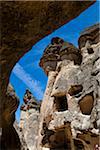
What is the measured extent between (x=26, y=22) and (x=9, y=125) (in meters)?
9.24

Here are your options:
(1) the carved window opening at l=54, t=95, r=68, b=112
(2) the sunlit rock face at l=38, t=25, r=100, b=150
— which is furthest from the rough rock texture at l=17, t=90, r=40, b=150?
(1) the carved window opening at l=54, t=95, r=68, b=112

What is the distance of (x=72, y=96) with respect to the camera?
25000 millimetres

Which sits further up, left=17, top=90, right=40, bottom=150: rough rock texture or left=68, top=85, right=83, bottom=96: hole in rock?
left=68, top=85, right=83, bottom=96: hole in rock

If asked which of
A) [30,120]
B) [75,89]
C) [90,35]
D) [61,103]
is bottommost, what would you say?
[30,120]

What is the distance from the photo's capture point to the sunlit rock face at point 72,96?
22.5 metres

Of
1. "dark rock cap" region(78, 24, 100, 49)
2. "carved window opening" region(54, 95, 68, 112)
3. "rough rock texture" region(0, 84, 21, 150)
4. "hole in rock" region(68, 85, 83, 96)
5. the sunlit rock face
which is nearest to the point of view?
"rough rock texture" region(0, 84, 21, 150)

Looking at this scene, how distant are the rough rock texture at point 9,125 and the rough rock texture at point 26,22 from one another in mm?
6703

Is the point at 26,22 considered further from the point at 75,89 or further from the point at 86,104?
the point at 75,89

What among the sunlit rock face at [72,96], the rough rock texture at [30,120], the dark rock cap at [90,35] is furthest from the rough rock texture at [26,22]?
the rough rock texture at [30,120]

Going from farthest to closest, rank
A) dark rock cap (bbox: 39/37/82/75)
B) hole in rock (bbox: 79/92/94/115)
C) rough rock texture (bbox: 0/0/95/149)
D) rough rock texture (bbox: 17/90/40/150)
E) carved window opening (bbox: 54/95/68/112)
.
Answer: rough rock texture (bbox: 17/90/40/150) < dark rock cap (bbox: 39/37/82/75) < carved window opening (bbox: 54/95/68/112) < hole in rock (bbox: 79/92/94/115) < rough rock texture (bbox: 0/0/95/149)

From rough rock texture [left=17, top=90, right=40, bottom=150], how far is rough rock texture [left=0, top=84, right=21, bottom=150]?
1830cm

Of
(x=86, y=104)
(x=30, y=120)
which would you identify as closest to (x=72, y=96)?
(x=86, y=104)

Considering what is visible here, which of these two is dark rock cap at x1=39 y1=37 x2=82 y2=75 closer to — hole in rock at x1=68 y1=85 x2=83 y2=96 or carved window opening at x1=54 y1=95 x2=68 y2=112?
hole in rock at x1=68 y1=85 x2=83 y2=96

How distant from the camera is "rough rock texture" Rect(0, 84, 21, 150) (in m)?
11.3
